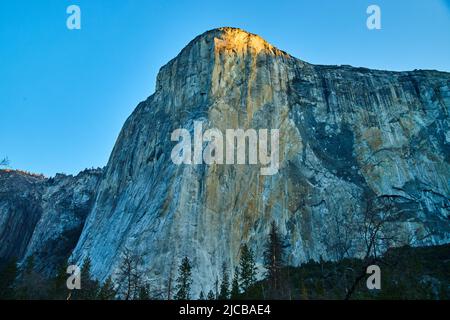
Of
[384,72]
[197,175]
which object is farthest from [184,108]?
[384,72]

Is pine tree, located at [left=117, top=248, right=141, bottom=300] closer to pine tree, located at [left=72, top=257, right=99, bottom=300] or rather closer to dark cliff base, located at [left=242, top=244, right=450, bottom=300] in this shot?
pine tree, located at [left=72, top=257, right=99, bottom=300]

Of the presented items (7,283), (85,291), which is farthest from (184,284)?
(7,283)

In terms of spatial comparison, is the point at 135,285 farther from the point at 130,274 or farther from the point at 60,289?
the point at 60,289

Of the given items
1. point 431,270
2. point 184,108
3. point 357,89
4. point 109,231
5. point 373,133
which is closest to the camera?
point 431,270

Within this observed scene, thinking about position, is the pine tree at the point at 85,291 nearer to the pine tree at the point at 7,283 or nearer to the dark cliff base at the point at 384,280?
the pine tree at the point at 7,283

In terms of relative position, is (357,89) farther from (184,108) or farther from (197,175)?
(197,175)

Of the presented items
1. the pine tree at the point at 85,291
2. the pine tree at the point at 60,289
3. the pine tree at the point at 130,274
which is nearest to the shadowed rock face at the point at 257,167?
the pine tree at the point at 130,274

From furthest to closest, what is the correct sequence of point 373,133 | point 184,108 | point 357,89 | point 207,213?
1. point 357,89
2. point 373,133
3. point 184,108
4. point 207,213
